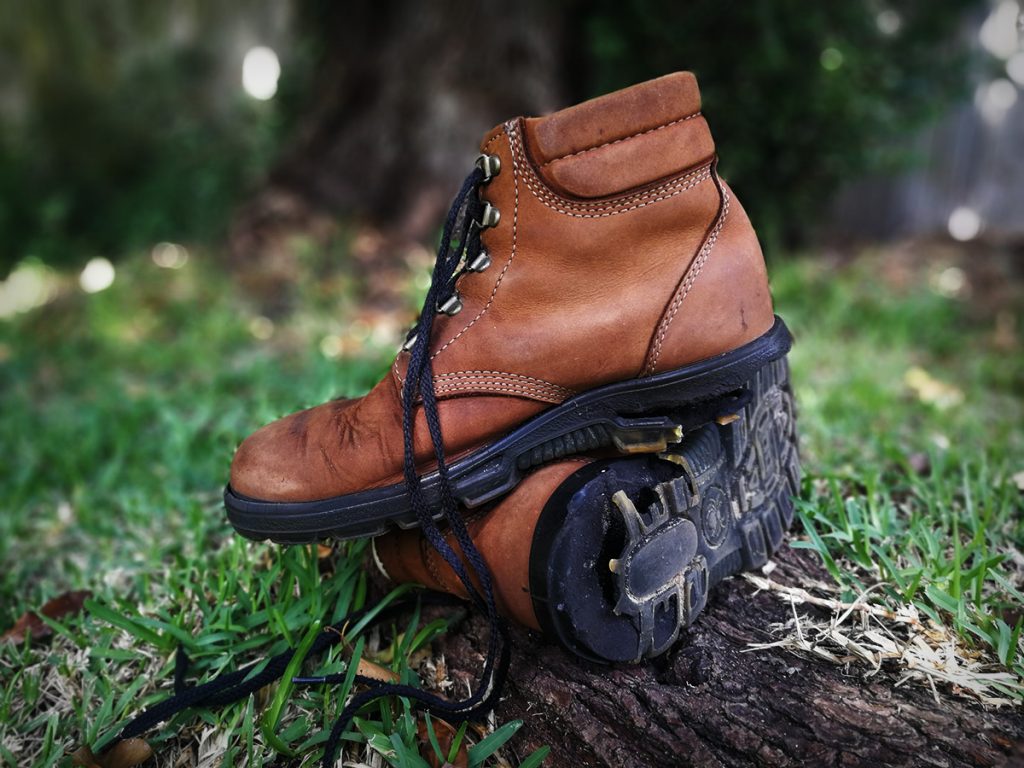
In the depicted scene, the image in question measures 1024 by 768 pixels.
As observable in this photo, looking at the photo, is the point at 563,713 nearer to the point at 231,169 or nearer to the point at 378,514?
the point at 378,514

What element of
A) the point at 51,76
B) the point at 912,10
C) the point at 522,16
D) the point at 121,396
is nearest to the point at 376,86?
the point at 522,16

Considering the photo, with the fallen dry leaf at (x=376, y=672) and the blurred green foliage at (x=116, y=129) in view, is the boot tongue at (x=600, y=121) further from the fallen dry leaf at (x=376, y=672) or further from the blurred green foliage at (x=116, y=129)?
the blurred green foliage at (x=116, y=129)

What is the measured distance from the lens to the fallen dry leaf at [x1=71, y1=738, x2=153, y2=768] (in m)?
1.24

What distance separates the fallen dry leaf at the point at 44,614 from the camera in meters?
1.59

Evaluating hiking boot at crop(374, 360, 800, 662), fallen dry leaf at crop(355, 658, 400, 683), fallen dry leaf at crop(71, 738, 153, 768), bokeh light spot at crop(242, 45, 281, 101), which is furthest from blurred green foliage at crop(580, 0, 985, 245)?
fallen dry leaf at crop(71, 738, 153, 768)

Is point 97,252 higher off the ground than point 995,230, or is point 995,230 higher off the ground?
point 97,252

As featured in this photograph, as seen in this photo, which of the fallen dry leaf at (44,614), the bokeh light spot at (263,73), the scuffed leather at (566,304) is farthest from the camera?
the bokeh light spot at (263,73)

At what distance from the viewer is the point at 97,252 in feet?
21.1

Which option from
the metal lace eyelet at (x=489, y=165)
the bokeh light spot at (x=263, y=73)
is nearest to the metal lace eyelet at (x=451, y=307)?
the metal lace eyelet at (x=489, y=165)

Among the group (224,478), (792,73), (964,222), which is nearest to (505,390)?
(224,478)

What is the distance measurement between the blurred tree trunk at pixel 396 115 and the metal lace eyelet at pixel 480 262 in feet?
9.25

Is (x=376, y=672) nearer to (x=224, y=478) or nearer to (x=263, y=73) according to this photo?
(x=224, y=478)

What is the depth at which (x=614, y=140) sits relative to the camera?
1.28 metres

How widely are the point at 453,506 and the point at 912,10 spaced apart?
436 centimetres
